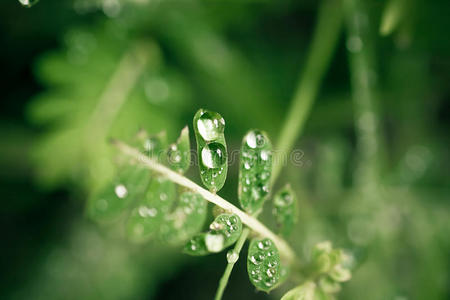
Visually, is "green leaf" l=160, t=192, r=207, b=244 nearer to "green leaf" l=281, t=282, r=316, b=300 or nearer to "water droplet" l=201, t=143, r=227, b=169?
"water droplet" l=201, t=143, r=227, b=169

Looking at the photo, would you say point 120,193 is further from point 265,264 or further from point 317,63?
point 317,63

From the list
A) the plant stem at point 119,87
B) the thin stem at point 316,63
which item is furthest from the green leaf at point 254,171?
the plant stem at point 119,87

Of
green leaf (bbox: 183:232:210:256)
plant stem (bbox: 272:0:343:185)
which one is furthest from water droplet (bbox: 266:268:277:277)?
plant stem (bbox: 272:0:343:185)

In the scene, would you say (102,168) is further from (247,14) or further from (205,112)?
(205,112)

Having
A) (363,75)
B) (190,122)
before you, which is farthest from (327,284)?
(190,122)

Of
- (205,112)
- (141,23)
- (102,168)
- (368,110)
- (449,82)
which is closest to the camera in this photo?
(205,112)

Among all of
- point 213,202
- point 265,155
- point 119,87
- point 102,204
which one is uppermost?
point 119,87

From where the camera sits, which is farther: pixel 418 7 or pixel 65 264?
pixel 65 264

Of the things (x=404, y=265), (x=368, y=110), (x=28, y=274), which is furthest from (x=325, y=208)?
(x=28, y=274)
